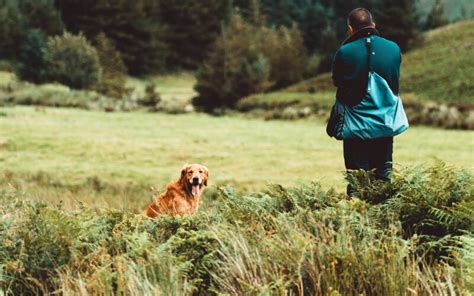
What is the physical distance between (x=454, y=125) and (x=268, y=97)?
26.2m

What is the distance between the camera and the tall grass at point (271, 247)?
3.92 metres

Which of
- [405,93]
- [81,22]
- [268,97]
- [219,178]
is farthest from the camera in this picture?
[81,22]

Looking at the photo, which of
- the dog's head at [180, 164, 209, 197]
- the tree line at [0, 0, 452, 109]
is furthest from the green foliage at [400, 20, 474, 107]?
the dog's head at [180, 164, 209, 197]

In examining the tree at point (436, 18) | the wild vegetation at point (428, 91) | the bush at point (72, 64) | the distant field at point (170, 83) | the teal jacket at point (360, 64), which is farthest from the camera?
the tree at point (436, 18)

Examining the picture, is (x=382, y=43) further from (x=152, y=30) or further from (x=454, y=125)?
(x=152, y=30)

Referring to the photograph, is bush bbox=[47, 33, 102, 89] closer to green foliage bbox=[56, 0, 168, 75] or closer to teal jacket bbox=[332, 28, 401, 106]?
green foliage bbox=[56, 0, 168, 75]

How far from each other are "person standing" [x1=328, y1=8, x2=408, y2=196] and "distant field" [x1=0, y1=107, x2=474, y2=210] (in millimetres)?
4850

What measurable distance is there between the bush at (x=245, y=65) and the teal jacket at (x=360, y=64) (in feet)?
153

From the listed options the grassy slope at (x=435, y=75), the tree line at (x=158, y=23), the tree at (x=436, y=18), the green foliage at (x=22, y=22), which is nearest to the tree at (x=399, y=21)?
the grassy slope at (x=435, y=75)

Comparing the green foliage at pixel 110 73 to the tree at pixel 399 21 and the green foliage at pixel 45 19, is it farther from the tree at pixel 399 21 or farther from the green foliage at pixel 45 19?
the tree at pixel 399 21

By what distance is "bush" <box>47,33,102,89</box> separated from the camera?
199ft

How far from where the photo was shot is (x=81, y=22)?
88062mm

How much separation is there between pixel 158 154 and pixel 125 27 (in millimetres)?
73677

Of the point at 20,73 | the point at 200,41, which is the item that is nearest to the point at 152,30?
the point at 200,41
